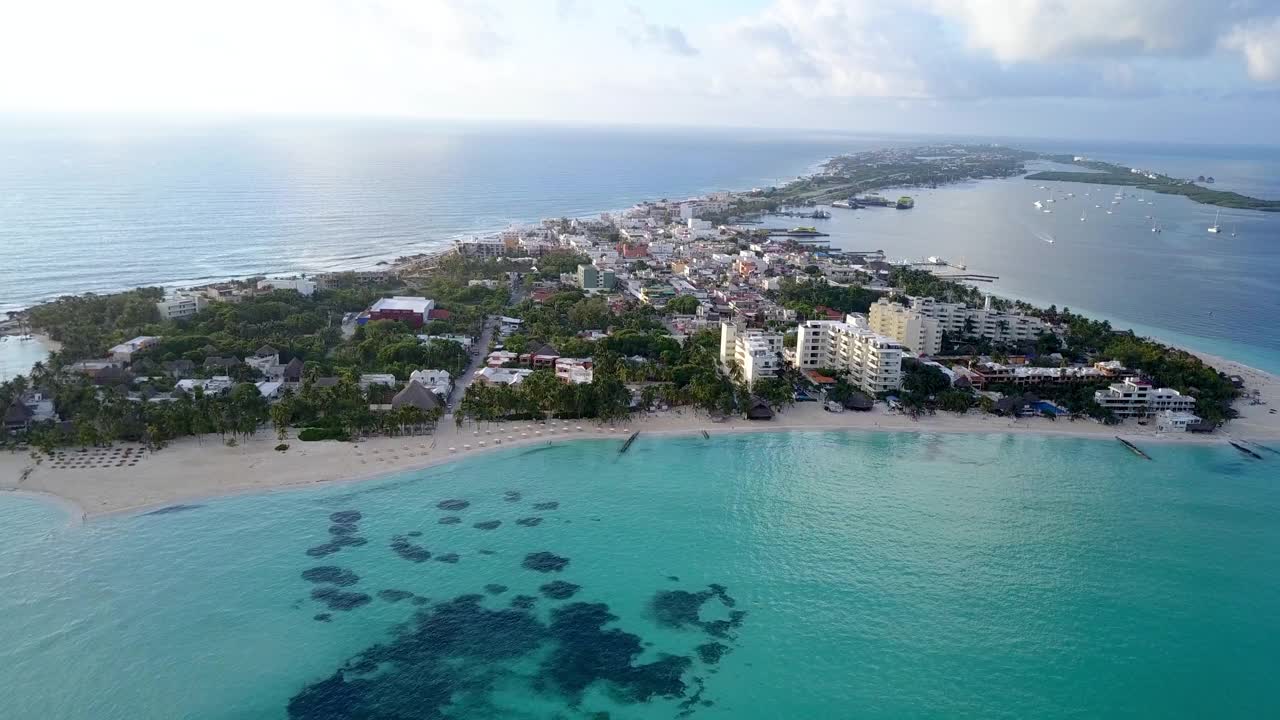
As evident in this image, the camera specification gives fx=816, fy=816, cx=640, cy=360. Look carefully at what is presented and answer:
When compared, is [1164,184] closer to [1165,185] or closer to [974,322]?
[1165,185]

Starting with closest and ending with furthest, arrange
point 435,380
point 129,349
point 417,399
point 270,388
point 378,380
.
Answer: point 417,399 → point 270,388 → point 378,380 → point 435,380 → point 129,349

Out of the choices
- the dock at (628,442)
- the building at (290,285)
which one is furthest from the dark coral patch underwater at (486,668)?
the building at (290,285)

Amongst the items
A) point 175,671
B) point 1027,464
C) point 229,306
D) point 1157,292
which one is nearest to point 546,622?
point 175,671

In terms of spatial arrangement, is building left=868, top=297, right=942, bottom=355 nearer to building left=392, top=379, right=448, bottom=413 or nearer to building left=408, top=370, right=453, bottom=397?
building left=408, top=370, right=453, bottom=397

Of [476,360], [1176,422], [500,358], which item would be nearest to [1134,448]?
[1176,422]

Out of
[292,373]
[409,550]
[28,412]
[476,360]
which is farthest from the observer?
[476,360]

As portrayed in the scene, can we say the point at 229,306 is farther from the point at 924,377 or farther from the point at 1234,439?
the point at 1234,439

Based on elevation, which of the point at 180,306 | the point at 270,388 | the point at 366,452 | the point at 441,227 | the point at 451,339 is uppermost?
the point at 441,227
